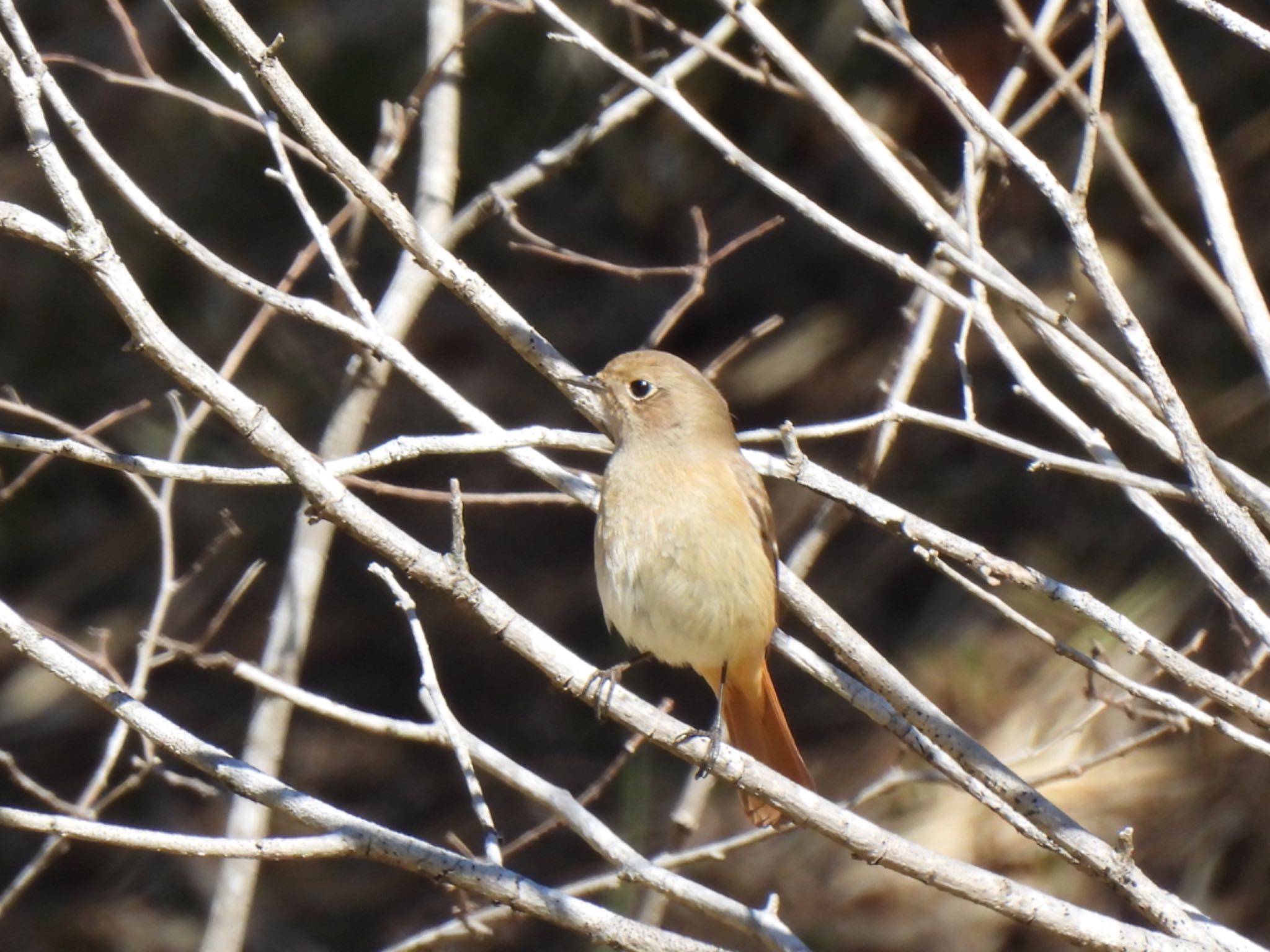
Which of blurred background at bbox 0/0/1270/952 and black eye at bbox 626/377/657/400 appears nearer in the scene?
black eye at bbox 626/377/657/400

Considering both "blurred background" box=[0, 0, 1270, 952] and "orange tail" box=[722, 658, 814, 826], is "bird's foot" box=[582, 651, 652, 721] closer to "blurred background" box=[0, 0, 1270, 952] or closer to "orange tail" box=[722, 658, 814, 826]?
"orange tail" box=[722, 658, 814, 826]

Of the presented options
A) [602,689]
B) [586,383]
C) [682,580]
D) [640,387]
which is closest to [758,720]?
[682,580]

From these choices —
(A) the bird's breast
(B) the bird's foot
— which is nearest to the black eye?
(A) the bird's breast

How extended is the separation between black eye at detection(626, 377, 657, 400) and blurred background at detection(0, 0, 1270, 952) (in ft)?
5.26

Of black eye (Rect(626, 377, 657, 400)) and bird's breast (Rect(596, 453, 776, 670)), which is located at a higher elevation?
black eye (Rect(626, 377, 657, 400))

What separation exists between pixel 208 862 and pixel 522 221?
3.07m

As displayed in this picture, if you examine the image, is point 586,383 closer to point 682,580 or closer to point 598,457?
point 682,580

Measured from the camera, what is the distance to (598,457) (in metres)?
5.56

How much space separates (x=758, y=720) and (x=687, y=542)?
0.66 meters

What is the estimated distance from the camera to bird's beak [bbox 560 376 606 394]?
3.36 meters

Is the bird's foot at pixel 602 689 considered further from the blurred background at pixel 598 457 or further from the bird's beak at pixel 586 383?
the blurred background at pixel 598 457

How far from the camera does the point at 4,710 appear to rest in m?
6.33

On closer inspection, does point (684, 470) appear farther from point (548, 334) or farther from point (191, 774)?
point (191, 774)

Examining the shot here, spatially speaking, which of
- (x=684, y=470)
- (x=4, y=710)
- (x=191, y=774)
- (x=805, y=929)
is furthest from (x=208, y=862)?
(x=684, y=470)
